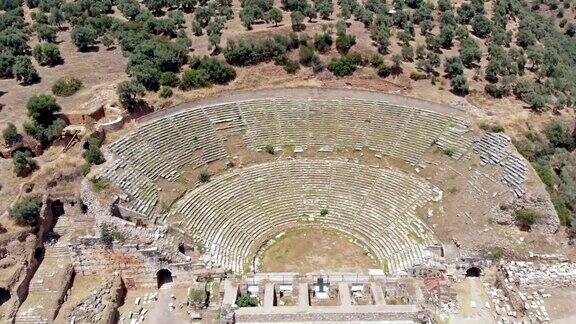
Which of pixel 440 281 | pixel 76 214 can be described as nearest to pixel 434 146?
pixel 440 281

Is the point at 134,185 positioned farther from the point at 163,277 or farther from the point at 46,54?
the point at 46,54

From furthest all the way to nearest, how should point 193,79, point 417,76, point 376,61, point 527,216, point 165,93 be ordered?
point 376,61 < point 417,76 < point 193,79 < point 165,93 < point 527,216

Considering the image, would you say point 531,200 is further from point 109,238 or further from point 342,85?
point 109,238

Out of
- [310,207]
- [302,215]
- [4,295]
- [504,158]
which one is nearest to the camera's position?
[4,295]

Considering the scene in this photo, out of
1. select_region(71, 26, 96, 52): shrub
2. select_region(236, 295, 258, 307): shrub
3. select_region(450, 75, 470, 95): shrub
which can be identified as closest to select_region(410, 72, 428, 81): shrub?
select_region(450, 75, 470, 95): shrub

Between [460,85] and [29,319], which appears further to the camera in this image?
[460,85]

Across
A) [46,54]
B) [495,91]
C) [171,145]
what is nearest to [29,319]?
[171,145]

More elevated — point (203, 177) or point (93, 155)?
point (93, 155)

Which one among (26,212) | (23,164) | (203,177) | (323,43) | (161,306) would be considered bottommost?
(161,306)
